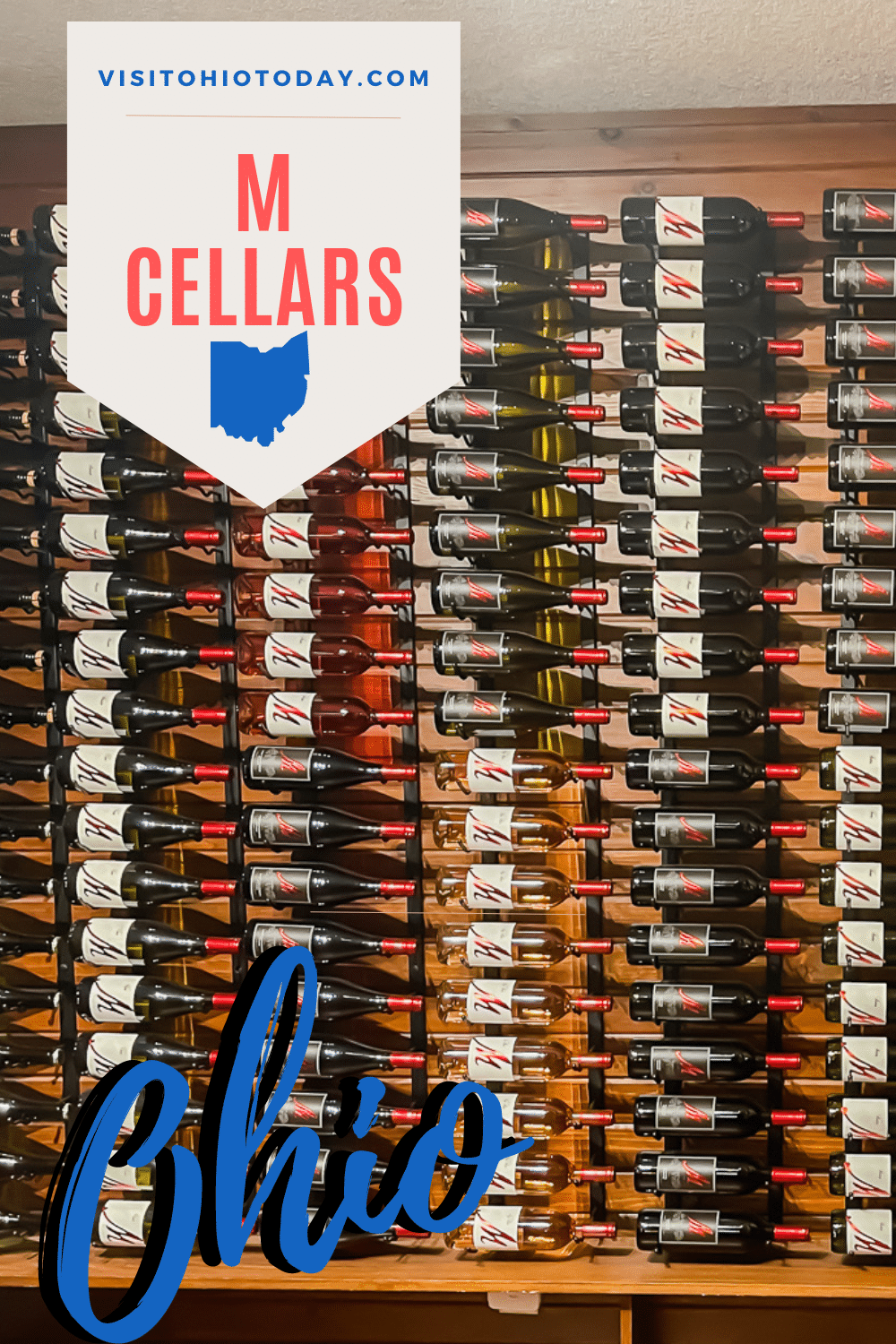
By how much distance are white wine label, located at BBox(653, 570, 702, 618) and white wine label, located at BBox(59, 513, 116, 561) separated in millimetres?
872

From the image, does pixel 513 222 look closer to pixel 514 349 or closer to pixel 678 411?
pixel 514 349

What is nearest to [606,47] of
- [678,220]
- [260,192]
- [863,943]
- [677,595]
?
[678,220]

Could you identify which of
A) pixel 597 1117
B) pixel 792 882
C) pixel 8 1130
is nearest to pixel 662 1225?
pixel 597 1117

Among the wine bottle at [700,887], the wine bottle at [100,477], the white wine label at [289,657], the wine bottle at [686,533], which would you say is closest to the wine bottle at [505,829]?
the wine bottle at [700,887]

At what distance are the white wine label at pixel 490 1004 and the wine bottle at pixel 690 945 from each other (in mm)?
205

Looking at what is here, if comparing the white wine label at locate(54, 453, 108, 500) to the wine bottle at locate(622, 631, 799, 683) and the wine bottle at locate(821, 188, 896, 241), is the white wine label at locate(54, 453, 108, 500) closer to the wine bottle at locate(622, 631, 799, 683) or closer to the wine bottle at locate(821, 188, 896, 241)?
the wine bottle at locate(622, 631, 799, 683)

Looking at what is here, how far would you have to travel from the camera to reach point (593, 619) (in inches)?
88.0

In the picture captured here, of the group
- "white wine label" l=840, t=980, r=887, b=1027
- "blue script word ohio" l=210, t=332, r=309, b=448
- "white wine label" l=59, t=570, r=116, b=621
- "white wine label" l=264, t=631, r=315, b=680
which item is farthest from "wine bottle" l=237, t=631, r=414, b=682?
"white wine label" l=840, t=980, r=887, b=1027

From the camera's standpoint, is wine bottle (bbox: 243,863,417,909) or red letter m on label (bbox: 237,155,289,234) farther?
wine bottle (bbox: 243,863,417,909)

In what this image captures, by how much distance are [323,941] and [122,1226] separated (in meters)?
0.55

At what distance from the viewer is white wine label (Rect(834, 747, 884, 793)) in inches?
82.1

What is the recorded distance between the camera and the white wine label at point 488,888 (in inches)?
84.6

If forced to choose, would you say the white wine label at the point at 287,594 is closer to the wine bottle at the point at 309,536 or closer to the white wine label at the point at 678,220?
the wine bottle at the point at 309,536

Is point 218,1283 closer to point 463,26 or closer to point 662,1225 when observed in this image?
point 662,1225
